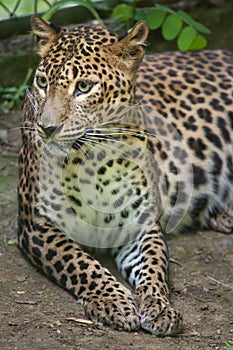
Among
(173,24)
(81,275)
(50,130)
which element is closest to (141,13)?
(173,24)

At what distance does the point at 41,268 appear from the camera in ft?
23.7

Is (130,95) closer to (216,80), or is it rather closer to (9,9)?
(216,80)

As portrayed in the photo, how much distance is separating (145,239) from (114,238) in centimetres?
26

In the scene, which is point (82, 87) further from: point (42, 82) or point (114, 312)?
point (114, 312)

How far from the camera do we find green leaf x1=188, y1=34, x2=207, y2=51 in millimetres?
9602

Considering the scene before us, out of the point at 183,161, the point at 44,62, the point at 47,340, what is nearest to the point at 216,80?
the point at 183,161

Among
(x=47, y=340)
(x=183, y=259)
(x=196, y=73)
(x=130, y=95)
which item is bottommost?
(x=183, y=259)

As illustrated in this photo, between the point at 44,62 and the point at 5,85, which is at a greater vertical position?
the point at 44,62

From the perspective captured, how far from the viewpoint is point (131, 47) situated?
22.6 feet

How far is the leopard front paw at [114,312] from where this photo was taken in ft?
20.8

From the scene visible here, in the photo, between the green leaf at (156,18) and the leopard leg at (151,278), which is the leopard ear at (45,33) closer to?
the leopard leg at (151,278)

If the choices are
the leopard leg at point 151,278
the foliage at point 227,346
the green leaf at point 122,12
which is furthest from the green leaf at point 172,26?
the foliage at point 227,346

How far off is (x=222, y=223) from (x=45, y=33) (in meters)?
2.61

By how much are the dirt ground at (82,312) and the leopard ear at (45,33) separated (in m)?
1.79
